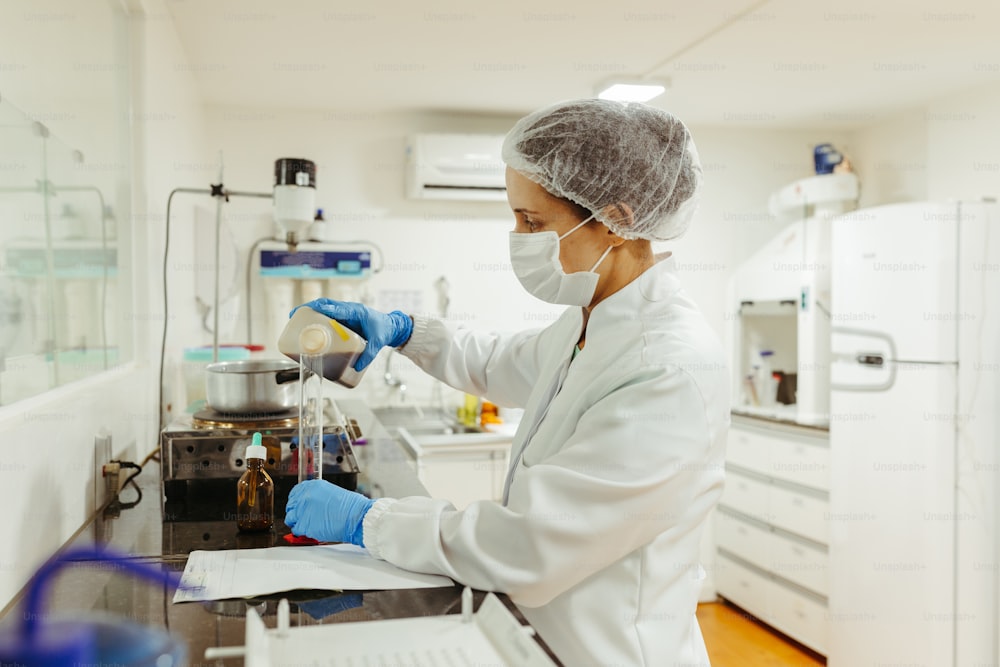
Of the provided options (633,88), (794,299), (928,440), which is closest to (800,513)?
(928,440)

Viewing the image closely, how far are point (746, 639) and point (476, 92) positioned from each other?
277cm

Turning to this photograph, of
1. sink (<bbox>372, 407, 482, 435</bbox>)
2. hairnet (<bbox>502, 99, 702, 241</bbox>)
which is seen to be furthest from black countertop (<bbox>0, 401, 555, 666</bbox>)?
sink (<bbox>372, 407, 482, 435</bbox>)

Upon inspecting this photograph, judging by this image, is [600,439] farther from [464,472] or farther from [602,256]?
[464,472]

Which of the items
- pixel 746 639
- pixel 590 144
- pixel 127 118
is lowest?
pixel 746 639

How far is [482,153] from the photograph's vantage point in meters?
3.69

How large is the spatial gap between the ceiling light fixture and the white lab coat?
1.89 meters

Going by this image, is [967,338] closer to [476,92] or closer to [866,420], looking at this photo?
[866,420]

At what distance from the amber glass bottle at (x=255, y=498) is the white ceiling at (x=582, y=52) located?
1589 mm

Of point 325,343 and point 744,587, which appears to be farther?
point 744,587

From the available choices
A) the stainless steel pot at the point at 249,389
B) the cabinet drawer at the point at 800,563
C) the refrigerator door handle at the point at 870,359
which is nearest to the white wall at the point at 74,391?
the stainless steel pot at the point at 249,389

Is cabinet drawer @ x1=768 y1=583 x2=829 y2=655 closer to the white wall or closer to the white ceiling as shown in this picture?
the white ceiling

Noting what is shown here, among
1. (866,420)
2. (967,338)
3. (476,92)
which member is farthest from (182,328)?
(967,338)

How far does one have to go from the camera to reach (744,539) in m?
3.69

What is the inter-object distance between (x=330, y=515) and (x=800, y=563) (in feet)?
9.01
